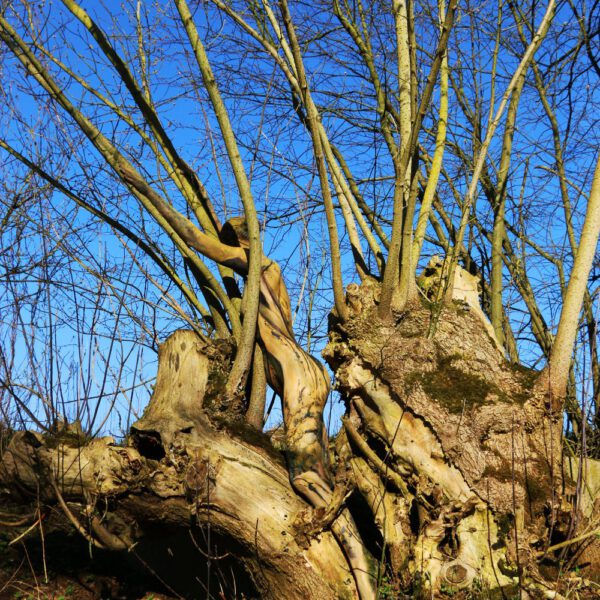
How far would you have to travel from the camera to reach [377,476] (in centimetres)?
434

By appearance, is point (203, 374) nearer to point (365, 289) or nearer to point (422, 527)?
point (365, 289)

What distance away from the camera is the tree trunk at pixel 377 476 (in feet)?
12.4

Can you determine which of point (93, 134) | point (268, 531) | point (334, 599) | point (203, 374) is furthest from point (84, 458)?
point (93, 134)

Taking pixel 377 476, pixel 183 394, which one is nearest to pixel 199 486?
pixel 183 394

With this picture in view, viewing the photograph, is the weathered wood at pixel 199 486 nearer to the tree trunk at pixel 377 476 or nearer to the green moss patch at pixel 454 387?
the tree trunk at pixel 377 476

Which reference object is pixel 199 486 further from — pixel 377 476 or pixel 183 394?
pixel 377 476

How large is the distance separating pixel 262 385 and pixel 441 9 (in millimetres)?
3402

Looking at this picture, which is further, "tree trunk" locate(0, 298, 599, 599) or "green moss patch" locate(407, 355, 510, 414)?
"green moss patch" locate(407, 355, 510, 414)

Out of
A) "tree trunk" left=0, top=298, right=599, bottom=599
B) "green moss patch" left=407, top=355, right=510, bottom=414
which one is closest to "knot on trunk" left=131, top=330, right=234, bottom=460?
"tree trunk" left=0, top=298, right=599, bottom=599

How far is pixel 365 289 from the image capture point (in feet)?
15.9

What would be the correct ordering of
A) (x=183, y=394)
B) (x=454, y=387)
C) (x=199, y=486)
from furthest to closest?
1. (x=183, y=394)
2. (x=454, y=387)
3. (x=199, y=486)

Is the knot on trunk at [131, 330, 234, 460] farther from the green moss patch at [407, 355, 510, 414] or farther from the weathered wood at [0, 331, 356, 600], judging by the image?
the green moss patch at [407, 355, 510, 414]

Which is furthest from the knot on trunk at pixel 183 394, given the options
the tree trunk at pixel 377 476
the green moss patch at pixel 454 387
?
the green moss patch at pixel 454 387

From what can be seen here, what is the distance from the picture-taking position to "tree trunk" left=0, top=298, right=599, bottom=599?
3.77 meters
